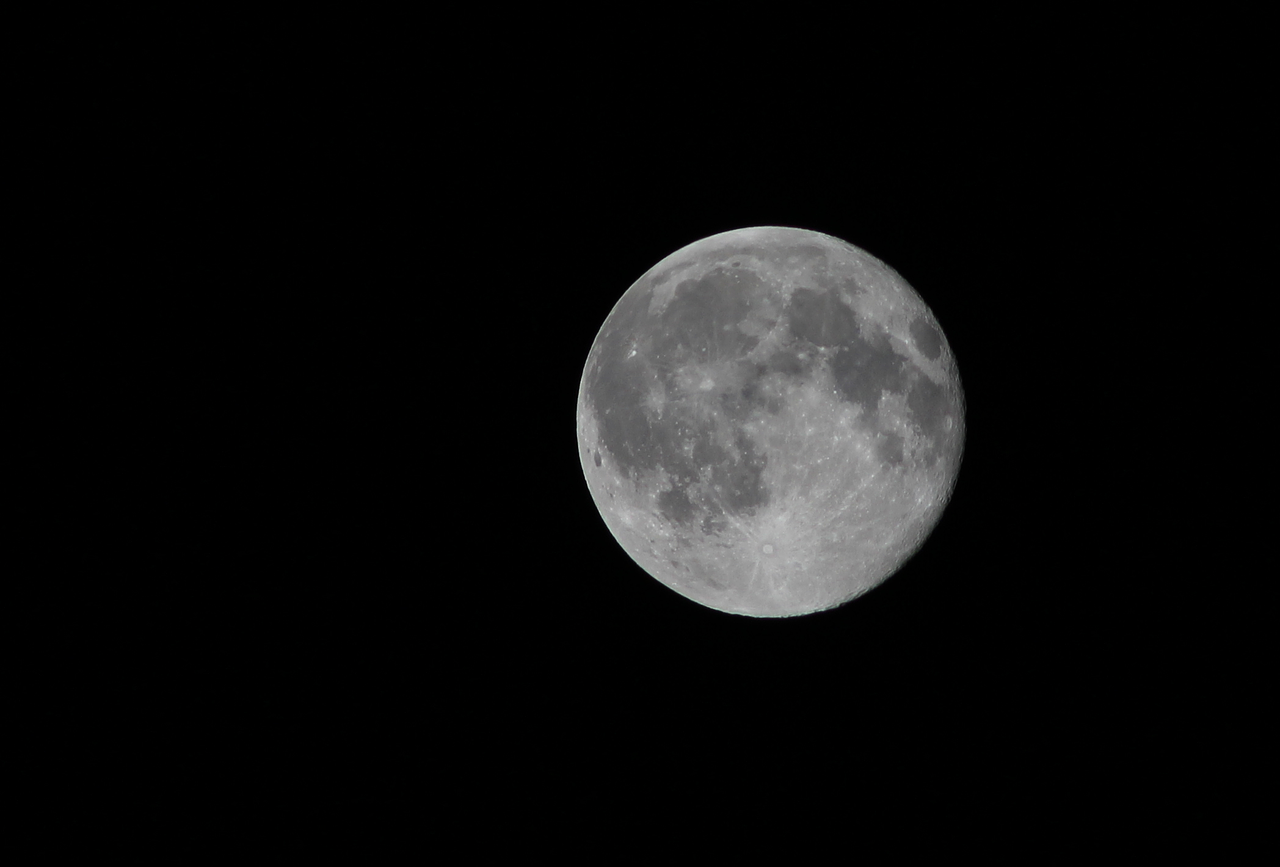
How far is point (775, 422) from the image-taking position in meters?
4.75

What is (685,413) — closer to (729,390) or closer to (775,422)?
(729,390)

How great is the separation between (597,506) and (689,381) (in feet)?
4.80

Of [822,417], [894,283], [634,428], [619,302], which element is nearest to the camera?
[822,417]

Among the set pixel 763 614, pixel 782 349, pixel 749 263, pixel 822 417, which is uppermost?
pixel 749 263

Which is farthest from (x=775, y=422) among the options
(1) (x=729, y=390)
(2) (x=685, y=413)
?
(2) (x=685, y=413)

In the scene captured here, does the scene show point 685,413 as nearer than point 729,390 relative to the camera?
No

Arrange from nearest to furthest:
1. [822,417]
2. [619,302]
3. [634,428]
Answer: [822,417]
[634,428]
[619,302]

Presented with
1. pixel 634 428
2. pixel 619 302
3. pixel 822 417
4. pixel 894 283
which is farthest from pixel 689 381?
pixel 894 283

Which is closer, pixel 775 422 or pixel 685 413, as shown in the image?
pixel 775 422

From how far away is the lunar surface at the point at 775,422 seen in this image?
4.80 meters

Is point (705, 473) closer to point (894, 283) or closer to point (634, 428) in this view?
point (634, 428)

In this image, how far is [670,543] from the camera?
5.30 meters

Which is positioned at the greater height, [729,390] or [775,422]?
[729,390]

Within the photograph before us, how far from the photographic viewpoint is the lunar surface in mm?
4801
